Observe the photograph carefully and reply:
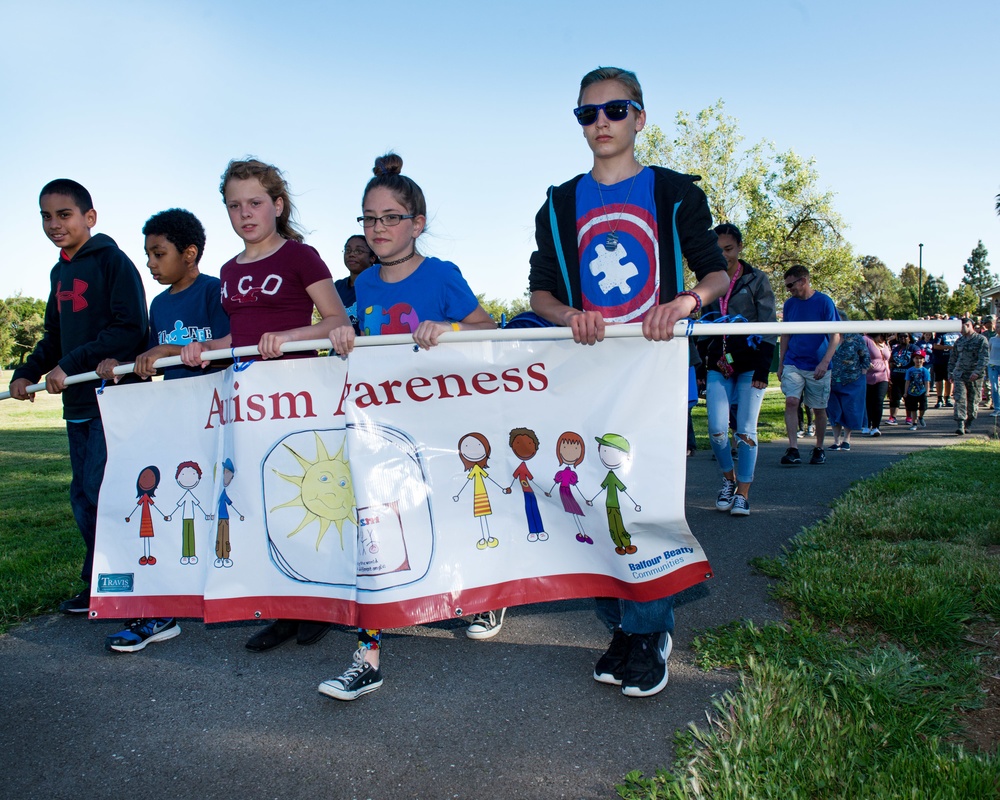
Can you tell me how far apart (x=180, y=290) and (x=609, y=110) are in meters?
2.61

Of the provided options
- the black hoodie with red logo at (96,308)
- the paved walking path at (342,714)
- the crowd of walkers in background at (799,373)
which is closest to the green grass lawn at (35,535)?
the paved walking path at (342,714)

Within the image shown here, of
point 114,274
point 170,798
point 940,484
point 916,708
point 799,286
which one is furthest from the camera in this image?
point 799,286

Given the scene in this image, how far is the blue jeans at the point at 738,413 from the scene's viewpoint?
602 cm

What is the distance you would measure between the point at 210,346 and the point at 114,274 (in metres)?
1.07

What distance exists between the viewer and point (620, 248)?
3213mm

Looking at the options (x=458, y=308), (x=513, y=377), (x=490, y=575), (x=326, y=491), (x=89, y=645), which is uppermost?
(x=458, y=308)

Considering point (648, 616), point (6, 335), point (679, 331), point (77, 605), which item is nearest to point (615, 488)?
point (648, 616)

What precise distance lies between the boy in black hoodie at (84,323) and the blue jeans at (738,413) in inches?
158

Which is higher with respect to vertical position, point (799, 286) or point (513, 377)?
point (799, 286)

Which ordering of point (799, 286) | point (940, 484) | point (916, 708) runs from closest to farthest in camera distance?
point (916, 708) < point (940, 484) < point (799, 286)

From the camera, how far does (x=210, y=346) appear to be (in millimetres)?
3748

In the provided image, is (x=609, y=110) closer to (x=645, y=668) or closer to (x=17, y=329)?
(x=645, y=668)

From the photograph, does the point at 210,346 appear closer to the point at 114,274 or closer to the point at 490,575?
the point at 114,274

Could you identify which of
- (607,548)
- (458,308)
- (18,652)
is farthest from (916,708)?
(18,652)
